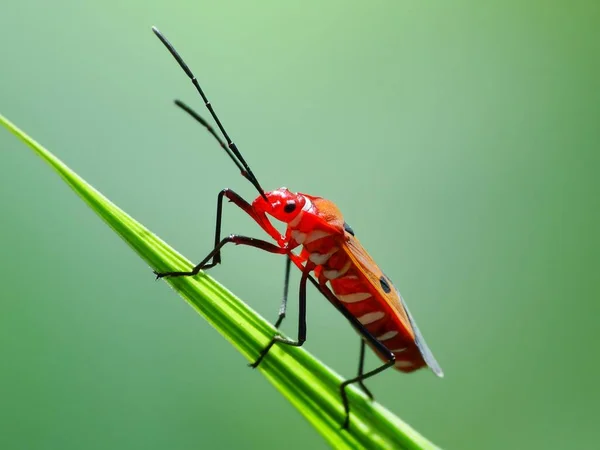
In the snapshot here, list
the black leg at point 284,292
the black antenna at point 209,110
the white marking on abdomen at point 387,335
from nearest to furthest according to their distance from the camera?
the black antenna at point 209,110, the white marking on abdomen at point 387,335, the black leg at point 284,292

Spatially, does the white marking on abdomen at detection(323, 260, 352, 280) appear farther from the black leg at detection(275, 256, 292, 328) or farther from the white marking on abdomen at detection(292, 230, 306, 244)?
the black leg at detection(275, 256, 292, 328)

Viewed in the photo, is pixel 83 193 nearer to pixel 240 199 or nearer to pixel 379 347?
pixel 240 199

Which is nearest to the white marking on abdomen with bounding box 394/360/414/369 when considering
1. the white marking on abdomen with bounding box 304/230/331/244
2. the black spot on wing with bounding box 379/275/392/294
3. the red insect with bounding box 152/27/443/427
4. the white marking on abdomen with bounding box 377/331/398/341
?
the red insect with bounding box 152/27/443/427

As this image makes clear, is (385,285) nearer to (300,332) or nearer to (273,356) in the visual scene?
(300,332)

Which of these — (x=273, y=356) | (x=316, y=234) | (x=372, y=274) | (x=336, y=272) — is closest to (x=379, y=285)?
(x=372, y=274)

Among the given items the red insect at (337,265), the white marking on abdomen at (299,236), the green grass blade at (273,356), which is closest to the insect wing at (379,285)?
the red insect at (337,265)

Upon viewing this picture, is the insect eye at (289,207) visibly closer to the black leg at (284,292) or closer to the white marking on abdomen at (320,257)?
the white marking on abdomen at (320,257)

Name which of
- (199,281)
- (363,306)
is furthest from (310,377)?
(363,306)
